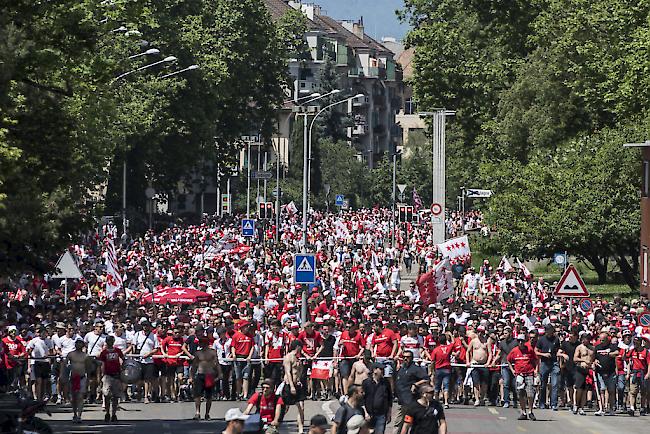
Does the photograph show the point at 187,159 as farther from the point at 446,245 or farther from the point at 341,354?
the point at 341,354

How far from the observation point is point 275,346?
31328 mm

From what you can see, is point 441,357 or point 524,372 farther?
point 441,357

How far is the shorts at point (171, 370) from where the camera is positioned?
32.0m

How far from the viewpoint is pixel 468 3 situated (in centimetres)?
7400

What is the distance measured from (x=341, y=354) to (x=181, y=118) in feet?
161

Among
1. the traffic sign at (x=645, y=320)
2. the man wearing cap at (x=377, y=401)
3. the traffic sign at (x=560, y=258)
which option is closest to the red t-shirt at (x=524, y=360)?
the traffic sign at (x=645, y=320)

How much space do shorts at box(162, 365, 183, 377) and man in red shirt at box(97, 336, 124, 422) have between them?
3483mm

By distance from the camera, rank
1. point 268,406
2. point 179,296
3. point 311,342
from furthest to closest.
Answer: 1. point 179,296
2. point 311,342
3. point 268,406

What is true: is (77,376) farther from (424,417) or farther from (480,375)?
(424,417)

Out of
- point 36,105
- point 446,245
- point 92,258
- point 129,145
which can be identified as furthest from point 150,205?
point 36,105

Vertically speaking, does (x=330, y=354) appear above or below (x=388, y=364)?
above

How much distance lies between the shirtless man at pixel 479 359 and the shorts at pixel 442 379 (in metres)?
0.47

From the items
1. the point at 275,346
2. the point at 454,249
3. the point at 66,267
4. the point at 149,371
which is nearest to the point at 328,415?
the point at 275,346

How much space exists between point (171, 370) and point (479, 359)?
5.67m
